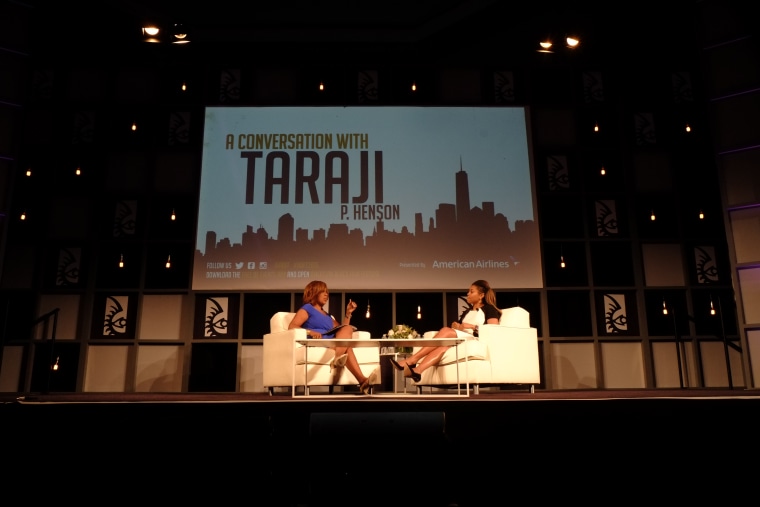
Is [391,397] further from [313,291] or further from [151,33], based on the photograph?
[151,33]

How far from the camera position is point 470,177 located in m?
6.46

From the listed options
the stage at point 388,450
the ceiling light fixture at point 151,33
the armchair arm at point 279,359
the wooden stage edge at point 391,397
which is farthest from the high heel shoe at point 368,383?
the ceiling light fixture at point 151,33

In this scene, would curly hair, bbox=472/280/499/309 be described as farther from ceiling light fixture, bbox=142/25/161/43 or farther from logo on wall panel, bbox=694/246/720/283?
ceiling light fixture, bbox=142/25/161/43

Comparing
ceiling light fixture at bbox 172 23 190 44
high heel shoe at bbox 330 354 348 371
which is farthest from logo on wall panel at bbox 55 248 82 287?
high heel shoe at bbox 330 354 348 371

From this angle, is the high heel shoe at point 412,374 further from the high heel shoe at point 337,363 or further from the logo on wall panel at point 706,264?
the logo on wall panel at point 706,264

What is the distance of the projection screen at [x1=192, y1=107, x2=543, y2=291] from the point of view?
6246 millimetres

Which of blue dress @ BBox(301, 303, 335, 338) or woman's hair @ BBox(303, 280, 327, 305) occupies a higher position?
woman's hair @ BBox(303, 280, 327, 305)

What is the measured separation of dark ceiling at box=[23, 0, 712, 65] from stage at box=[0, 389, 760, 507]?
16.1 feet

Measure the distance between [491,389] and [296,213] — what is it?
8.69ft

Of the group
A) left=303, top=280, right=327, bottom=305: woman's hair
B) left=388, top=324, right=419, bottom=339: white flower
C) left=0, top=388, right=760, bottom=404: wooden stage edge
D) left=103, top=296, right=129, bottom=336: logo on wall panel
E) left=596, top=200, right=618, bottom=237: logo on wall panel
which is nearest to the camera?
left=0, top=388, right=760, bottom=404: wooden stage edge

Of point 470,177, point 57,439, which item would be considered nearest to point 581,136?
point 470,177

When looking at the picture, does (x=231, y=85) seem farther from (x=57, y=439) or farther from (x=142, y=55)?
(x=57, y=439)

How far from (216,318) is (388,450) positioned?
4.59 m

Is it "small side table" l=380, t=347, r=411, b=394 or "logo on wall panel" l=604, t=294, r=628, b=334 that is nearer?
"small side table" l=380, t=347, r=411, b=394
